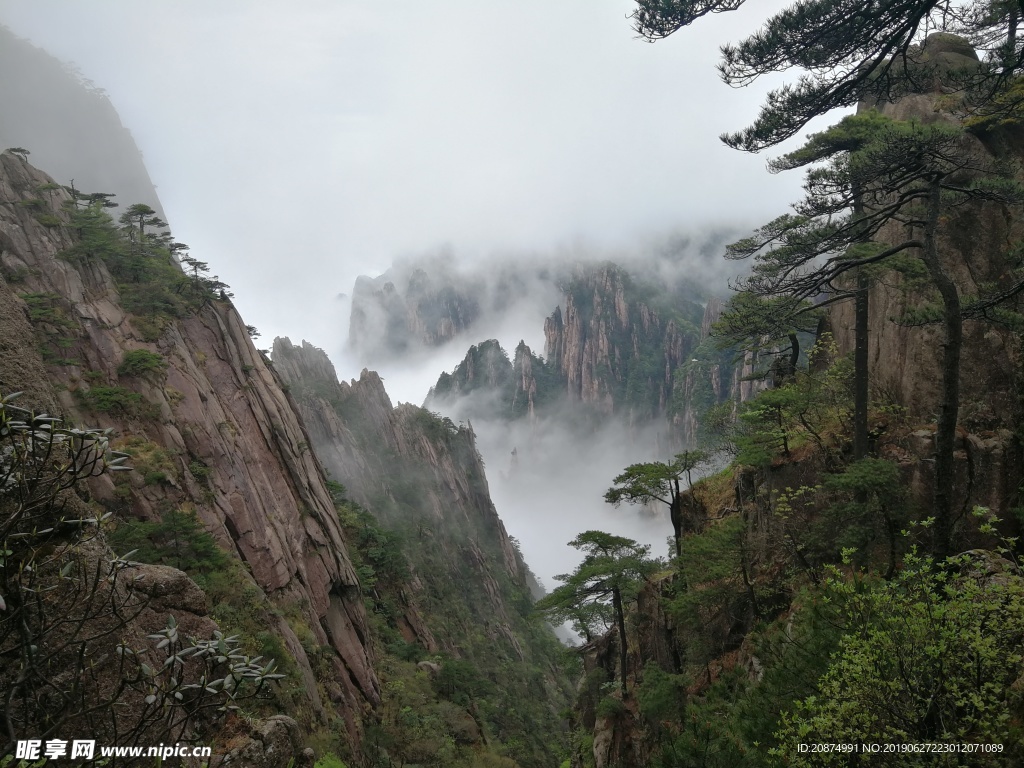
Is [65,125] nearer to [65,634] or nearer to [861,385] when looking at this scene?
[65,634]

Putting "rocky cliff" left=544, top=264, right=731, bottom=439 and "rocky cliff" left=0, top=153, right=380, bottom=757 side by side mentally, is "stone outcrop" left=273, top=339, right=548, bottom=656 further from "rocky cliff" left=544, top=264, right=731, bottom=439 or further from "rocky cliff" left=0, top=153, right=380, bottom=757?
"rocky cliff" left=544, top=264, right=731, bottom=439

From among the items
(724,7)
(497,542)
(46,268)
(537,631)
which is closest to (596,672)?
(724,7)

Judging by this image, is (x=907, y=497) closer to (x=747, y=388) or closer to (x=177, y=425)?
(x=177, y=425)

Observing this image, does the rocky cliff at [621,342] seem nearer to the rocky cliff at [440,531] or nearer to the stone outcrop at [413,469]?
the stone outcrop at [413,469]

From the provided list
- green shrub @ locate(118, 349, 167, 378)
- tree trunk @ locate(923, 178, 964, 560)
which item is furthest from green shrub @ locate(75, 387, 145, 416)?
tree trunk @ locate(923, 178, 964, 560)

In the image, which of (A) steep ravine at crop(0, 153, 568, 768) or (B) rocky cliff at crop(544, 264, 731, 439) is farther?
(B) rocky cliff at crop(544, 264, 731, 439)

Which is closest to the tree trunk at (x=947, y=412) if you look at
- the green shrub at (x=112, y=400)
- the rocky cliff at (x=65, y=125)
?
the green shrub at (x=112, y=400)

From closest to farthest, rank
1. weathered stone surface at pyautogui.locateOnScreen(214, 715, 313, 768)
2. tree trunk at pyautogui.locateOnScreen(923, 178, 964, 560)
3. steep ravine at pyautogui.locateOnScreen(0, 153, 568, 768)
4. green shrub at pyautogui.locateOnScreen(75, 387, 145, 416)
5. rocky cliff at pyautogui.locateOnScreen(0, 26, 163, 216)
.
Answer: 1. weathered stone surface at pyautogui.locateOnScreen(214, 715, 313, 768)
2. tree trunk at pyautogui.locateOnScreen(923, 178, 964, 560)
3. steep ravine at pyautogui.locateOnScreen(0, 153, 568, 768)
4. green shrub at pyautogui.locateOnScreen(75, 387, 145, 416)
5. rocky cliff at pyautogui.locateOnScreen(0, 26, 163, 216)

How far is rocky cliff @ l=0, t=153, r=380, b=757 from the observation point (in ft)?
56.7

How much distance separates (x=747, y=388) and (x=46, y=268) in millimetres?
98105

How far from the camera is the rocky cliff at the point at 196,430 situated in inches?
680

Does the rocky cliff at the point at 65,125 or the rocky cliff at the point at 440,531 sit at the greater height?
the rocky cliff at the point at 65,125

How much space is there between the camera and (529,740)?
32562mm

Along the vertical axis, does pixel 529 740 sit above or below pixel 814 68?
below
